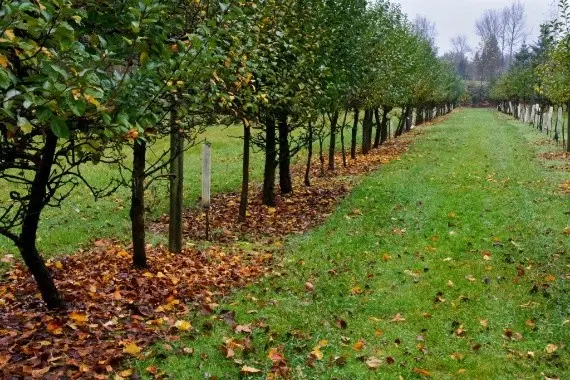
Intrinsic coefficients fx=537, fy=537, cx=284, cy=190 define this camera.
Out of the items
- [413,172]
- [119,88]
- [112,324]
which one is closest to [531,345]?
[112,324]

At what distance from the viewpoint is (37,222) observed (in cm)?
657

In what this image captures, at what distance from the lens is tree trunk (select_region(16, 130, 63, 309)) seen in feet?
20.7

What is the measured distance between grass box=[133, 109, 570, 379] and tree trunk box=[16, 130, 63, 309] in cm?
174

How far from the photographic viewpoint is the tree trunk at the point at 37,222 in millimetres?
6301

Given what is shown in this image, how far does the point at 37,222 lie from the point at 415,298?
560 centimetres

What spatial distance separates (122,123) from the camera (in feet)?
14.4

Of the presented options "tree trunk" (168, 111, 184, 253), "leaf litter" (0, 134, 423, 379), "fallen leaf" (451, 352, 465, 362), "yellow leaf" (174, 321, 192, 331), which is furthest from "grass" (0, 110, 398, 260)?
"fallen leaf" (451, 352, 465, 362)

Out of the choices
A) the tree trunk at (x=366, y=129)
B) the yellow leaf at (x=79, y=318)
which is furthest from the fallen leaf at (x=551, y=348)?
the tree trunk at (x=366, y=129)

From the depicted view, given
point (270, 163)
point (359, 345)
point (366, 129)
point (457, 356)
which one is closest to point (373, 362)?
point (359, 345)

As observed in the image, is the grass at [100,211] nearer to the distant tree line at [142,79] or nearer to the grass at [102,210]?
the grass at [102,210]

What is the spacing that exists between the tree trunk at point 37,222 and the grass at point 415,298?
5.69 feet

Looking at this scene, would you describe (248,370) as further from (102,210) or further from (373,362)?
(102,210)

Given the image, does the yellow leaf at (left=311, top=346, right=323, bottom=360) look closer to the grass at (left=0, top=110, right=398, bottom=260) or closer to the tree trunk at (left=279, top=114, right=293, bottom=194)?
the grass at (left=0, top=110, right=398, bottom=260)

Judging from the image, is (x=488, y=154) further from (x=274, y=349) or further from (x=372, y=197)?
(x=274, y=349)
